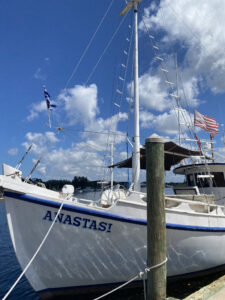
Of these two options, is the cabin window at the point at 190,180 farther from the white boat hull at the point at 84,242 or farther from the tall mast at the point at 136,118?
the white boat hull at the point at 84,242

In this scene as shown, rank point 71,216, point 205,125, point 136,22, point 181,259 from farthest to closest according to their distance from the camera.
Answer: point 205,125 < point 136,22 < point 181,259 < point 71,216

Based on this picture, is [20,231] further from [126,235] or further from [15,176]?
[126,235]

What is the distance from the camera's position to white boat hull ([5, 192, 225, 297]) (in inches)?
219

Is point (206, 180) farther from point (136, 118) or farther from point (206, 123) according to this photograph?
point (136, 118)

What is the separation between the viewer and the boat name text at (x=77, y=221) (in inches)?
218

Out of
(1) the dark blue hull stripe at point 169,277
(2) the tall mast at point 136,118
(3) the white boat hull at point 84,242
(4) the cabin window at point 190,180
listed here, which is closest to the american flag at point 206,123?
(4) the cabin window at point 190,180

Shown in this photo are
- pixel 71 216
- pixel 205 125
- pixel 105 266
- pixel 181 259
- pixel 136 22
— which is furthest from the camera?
pixel 205 125

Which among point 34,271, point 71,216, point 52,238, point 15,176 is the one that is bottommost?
point 34,271

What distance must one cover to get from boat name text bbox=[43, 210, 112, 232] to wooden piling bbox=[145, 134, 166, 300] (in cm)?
149

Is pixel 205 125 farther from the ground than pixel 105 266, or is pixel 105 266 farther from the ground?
pixel 205 125

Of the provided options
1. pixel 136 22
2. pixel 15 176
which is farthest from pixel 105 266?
pixel 136 22

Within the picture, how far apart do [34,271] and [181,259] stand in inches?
152

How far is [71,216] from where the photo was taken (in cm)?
552

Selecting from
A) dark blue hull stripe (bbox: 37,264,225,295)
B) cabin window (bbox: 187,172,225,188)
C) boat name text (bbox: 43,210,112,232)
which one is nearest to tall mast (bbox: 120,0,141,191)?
boat name text (bbox: 43,210,112,232)
